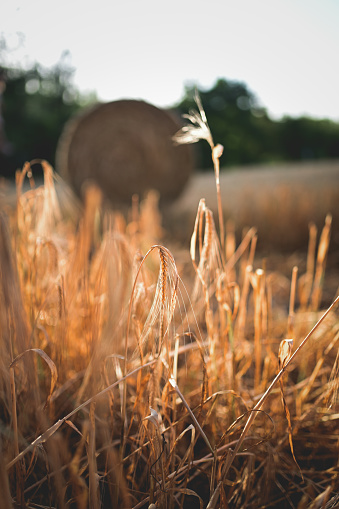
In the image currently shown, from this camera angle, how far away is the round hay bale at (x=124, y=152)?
294 centimetres

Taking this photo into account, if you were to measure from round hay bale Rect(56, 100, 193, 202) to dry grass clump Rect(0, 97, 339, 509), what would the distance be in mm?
2342

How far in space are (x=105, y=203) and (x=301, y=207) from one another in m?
1.43

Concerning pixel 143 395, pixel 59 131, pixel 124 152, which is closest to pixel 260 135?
pixel 59 131

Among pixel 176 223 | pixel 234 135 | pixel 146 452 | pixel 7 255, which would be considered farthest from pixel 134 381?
pixel 234 135

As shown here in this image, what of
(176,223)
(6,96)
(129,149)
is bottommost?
(176,223)

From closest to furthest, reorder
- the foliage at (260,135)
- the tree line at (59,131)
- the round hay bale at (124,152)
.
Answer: the round hay bale at (124,152) → the foliage at (260,135) → the tree line at (59,131)

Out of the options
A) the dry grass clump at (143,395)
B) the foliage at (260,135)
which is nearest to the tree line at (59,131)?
the foliage at (260,135)

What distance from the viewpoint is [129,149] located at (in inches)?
119

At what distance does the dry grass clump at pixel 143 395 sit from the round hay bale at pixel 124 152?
2342 millimetres

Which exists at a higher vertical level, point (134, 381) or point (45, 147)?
point (45, 147)

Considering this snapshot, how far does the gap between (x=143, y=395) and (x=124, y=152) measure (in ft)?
8.60

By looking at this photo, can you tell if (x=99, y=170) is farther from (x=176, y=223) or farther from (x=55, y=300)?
(x=55, y=300)

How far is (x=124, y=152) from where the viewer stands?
3.03 m

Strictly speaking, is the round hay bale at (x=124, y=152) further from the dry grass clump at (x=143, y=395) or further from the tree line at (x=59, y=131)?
the tree line at (x=59, y=131)
